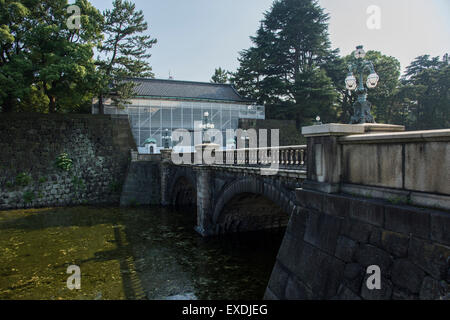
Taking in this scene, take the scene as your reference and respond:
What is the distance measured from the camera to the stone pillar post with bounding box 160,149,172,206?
24281 millimetres

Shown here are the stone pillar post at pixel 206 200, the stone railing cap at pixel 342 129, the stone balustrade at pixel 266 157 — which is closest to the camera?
the stone railing cap at pixel 342 129

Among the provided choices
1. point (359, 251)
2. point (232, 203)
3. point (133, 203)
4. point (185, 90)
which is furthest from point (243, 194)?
point (185, 90)

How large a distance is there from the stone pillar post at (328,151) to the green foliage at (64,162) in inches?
957

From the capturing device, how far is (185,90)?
121 ft

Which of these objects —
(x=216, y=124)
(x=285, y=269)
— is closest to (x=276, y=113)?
(x=216, y=124)

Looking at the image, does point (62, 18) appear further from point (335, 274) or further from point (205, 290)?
point (335, 274)

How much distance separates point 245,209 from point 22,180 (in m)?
19.5

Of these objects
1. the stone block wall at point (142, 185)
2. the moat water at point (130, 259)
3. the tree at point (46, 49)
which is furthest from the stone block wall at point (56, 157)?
the moat water at point (130, 259)

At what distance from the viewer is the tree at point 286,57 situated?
37.4m

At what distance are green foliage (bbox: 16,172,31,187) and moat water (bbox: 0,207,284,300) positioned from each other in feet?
14.9

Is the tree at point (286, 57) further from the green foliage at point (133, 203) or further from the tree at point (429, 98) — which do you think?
the green foliage at point (133, 203)

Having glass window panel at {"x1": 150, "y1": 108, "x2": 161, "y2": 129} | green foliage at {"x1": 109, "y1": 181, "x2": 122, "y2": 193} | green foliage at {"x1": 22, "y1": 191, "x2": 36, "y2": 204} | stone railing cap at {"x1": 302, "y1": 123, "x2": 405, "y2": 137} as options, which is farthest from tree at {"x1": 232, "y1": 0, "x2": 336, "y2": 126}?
stone railing cap at {"x1": 302, "y1": 123, "x2": 405, "y2": 137}

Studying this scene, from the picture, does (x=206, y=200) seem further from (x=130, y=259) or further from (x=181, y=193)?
(x=181, y=193)

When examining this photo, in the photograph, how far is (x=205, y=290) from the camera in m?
9.34
